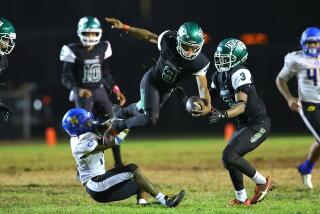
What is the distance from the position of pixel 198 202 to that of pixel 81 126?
162cm

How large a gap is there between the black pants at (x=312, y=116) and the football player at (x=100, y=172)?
7.45 feet

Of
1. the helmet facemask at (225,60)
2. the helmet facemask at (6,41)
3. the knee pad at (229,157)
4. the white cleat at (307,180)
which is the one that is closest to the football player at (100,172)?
the knee pad at (229,157)

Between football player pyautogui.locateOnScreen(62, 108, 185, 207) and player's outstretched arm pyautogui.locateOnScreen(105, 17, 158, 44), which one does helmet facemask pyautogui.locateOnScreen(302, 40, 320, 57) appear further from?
football player pyautogui.locateOnScreen(62, 108, 185, 207)

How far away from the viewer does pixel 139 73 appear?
2317 cm

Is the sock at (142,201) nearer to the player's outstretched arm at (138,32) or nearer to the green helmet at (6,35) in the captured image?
the player's outstretched arm at (138,32)

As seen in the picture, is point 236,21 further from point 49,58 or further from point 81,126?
point 81,126

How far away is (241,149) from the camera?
7852 mm

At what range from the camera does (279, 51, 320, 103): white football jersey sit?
29.8 ft

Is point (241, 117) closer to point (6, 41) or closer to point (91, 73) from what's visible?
point (6, 41)

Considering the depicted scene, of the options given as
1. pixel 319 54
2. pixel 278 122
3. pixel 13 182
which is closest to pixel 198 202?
pixel 319 54

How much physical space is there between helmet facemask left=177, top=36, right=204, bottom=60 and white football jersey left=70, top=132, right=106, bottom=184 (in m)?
1.35

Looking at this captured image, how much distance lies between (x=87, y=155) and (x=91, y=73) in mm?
3394

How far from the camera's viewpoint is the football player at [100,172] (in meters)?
7.56

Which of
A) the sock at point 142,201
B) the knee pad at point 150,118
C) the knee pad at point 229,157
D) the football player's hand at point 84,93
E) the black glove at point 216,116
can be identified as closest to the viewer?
the black glove at point 216,116
